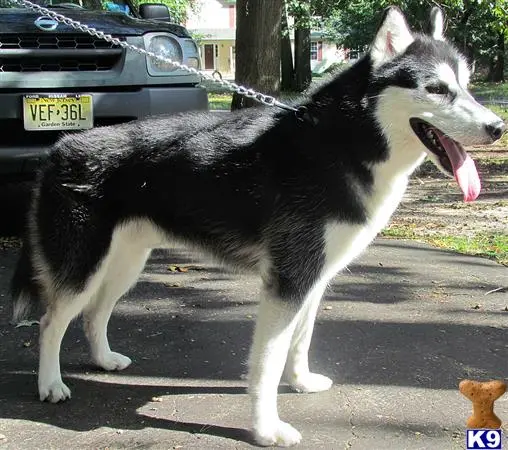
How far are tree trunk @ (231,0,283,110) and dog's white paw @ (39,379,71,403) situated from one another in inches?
200

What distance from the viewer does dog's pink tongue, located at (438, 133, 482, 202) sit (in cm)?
282

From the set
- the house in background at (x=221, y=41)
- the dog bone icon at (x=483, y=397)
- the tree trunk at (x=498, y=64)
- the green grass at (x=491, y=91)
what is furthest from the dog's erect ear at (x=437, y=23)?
the house in background at (x=221, y=41)

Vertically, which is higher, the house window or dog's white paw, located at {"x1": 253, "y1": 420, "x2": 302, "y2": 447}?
dog's white paw, located at {"x1": 253, "y1": 420, "x2": 302, "y2": 447}

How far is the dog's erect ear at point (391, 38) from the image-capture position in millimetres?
2840

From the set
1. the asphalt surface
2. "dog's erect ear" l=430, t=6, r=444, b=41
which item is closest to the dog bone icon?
the asphalt surface

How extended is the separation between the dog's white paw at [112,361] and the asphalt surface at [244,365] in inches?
Answer: 2.2

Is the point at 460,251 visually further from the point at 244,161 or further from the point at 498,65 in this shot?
the point at 498,65

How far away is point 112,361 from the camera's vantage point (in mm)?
3775

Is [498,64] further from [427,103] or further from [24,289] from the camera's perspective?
[24,289]

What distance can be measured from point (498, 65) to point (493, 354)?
144ft

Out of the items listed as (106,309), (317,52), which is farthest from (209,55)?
(106,309)

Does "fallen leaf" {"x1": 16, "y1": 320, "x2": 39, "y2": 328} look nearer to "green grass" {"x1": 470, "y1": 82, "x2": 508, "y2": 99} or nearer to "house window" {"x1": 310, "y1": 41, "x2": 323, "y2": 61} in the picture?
"green grass" {"x1": 470, "y1": 82, "x2": 508, "y2": 99}

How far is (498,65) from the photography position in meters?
44.0

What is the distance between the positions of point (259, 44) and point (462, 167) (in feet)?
17.8
